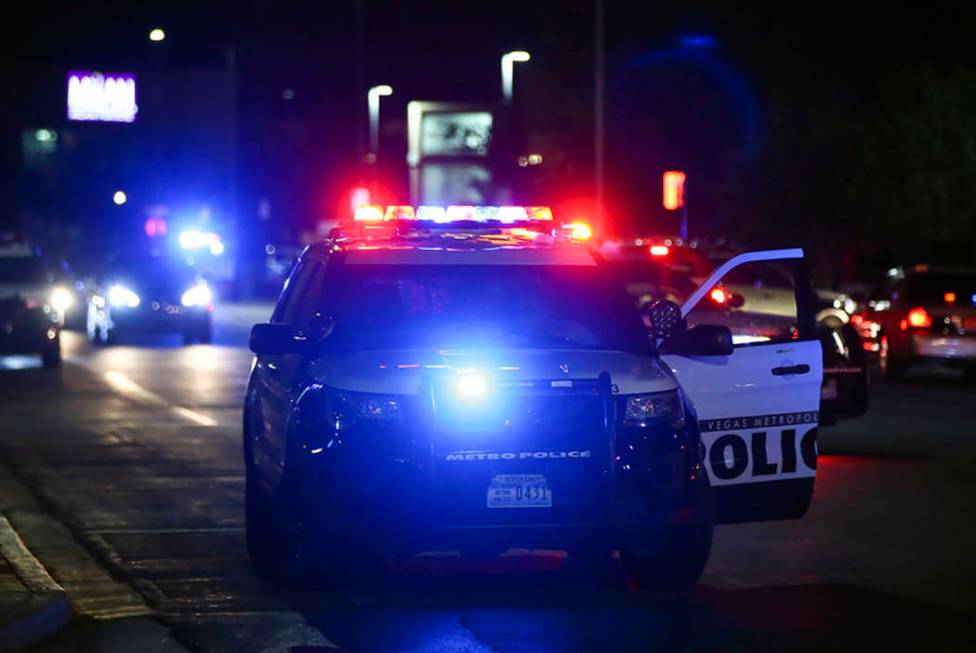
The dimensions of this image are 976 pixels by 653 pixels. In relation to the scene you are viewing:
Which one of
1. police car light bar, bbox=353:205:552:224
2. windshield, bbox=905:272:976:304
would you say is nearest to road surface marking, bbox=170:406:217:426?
police car light bar, bbox=353:205:552:224

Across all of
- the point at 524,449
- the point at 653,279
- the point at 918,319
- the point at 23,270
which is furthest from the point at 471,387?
the point at 653,279

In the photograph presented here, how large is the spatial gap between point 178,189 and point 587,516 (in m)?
80.4

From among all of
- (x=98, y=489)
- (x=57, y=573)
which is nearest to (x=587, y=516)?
(x=57, y=573)

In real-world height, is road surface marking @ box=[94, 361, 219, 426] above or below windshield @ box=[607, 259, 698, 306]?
below

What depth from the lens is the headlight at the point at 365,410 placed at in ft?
30.3

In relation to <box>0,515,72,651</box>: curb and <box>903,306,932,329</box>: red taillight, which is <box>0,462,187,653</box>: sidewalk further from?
<box>903,306,932,329</box>: red taillight

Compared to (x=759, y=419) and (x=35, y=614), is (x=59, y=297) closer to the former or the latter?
(x=759, y=419)

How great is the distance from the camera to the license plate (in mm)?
9250

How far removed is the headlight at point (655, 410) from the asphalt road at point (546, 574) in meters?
0.93

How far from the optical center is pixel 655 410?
9430mm

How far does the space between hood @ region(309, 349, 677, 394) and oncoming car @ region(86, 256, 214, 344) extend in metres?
24.3

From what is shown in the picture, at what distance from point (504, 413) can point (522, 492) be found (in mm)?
387

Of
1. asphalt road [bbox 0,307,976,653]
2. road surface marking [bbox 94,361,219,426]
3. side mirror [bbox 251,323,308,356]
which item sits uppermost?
side mirror [bbox 251,323,308,356]

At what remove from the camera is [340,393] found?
930 centimetres
